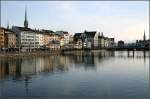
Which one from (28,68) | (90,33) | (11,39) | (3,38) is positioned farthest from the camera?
(90,33)

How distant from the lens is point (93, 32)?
13650cm

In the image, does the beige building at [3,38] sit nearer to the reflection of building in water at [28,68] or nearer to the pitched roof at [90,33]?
the reflection of building in water at [28,68]

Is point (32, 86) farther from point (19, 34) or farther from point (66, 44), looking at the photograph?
point (66, 44)

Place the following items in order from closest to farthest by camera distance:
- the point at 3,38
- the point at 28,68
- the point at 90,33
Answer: the point at 28,68 → the point at 3,38 → the point at 90,33

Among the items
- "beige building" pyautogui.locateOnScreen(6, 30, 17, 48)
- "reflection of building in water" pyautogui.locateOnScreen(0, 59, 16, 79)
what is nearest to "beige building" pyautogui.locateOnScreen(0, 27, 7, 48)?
"beige building" pyautogui.locateOnScreen(6, 30, 17, 48)

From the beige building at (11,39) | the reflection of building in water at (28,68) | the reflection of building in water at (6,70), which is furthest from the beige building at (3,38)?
the reflection of building in water at (6,70)

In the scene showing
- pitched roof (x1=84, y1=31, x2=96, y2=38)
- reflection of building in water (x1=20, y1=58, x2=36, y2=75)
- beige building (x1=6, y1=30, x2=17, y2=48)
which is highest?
pitched roof (x1=84, y1=31, x2=96, y2=38)

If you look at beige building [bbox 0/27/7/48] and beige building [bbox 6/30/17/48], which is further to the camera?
beige building [bbox 6/30/17/48]

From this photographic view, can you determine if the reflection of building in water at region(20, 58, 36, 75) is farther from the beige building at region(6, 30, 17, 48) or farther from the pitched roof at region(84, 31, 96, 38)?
the pitched roof at region(84, 31, 96, 38)

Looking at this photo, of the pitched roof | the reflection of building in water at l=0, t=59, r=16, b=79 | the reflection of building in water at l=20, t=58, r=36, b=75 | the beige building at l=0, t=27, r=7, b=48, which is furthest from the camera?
the pitched roof

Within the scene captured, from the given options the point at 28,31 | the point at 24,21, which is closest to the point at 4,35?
the point at 28,31

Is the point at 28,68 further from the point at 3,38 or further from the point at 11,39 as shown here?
the point at 11,39

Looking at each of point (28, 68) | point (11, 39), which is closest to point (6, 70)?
point (28, 68)

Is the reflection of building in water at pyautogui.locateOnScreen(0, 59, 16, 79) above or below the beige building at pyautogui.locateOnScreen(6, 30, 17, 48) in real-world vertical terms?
below
